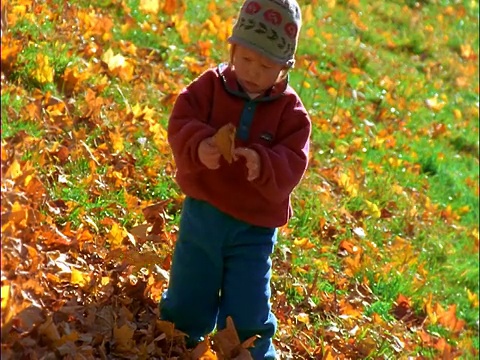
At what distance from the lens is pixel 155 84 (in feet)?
Result: 18.6

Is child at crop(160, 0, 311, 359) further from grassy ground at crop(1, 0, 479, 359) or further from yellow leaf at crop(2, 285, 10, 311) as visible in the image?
yellow leaf at crop(2, 285, 10, 311)

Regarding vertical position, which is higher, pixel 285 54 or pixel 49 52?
pixel 285 54

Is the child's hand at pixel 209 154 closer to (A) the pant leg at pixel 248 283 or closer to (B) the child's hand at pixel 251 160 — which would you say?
(B) the child's hand at pixel 251 160

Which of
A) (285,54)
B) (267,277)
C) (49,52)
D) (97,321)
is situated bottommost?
(97,321)

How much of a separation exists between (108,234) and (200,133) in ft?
3.54

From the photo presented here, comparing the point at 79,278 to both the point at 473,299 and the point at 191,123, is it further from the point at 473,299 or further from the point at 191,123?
the point at 473,299

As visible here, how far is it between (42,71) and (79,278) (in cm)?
153

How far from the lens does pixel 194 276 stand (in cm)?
334

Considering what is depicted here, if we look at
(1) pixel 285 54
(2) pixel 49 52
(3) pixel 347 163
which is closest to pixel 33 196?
(1) pixel 285 54

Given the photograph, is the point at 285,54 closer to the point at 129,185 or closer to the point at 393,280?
the point at 129,185

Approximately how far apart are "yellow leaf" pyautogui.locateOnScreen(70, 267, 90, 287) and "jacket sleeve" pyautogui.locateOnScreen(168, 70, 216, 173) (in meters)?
0.67

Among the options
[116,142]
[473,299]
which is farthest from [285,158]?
[473,299]

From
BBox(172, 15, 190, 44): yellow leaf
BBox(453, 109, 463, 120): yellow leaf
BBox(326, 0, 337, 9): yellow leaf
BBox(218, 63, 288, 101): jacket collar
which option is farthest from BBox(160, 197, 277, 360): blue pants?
BBox(326, 0, 337, 9): yellow leaf

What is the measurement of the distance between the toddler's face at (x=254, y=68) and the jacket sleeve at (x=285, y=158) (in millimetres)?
150
